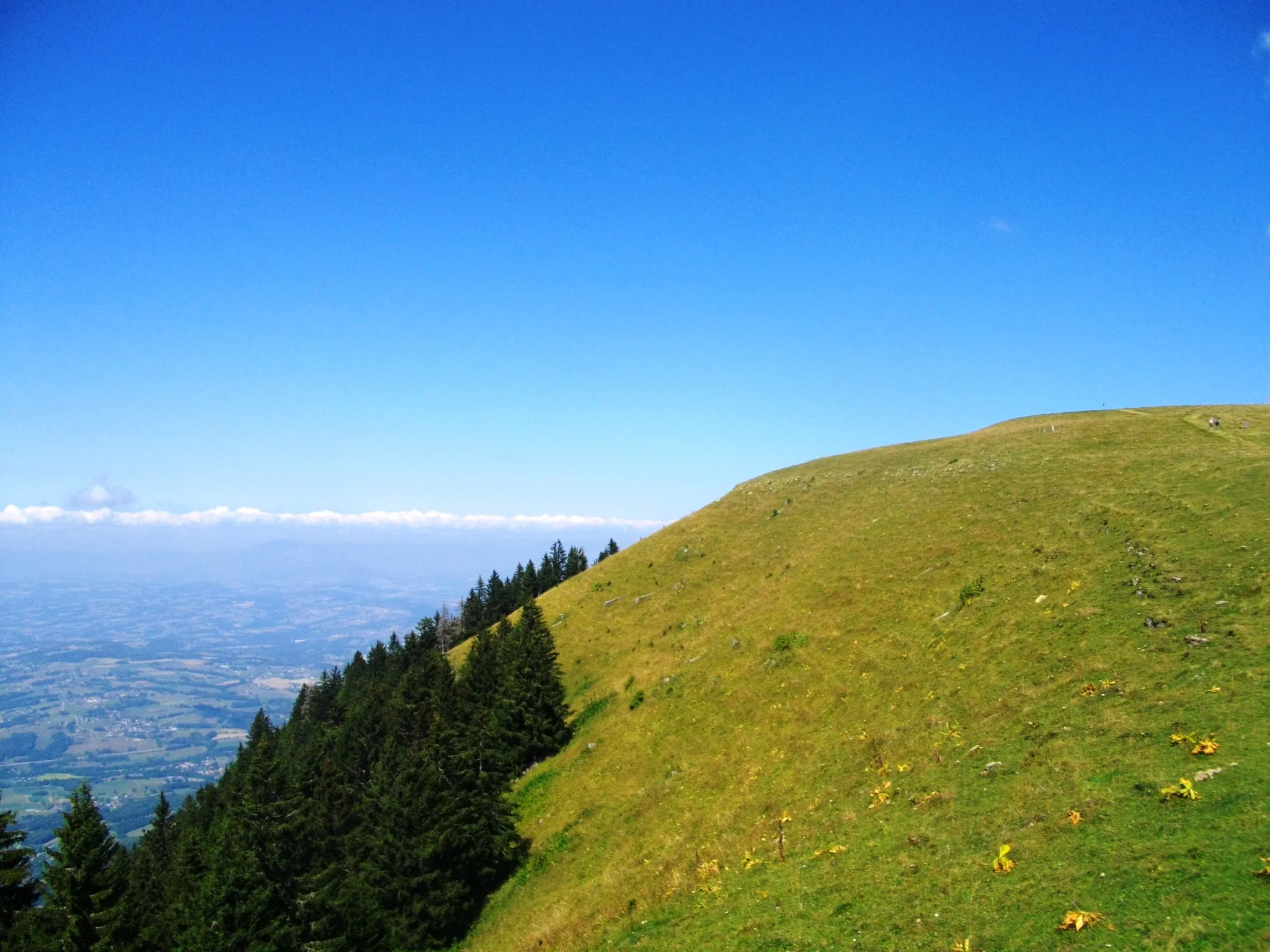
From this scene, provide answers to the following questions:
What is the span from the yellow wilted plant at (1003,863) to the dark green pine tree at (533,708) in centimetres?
3917

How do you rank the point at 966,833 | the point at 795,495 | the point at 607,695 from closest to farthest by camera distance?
the point at 966,833 → the point at 607,695 → the point at 795,495

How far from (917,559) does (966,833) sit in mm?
28089

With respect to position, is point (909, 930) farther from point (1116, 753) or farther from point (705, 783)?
point (705, 783)

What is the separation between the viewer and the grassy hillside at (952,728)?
15.6m

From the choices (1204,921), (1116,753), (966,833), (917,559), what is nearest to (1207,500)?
(917,559)

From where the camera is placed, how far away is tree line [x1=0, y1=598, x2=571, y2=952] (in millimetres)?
30391

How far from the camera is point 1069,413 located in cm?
7638

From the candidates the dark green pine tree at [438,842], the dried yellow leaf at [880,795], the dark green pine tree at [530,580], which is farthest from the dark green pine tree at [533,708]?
the dark green pine tree at [530,580]

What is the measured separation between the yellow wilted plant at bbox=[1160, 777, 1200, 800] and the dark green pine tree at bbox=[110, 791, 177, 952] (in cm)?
4420

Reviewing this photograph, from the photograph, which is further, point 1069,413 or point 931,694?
point 1069,413

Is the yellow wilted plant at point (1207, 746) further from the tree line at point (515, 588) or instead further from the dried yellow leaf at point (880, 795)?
the tree line at point (515, 588)

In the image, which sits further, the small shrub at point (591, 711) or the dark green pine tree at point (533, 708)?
the small shrub at point (591, 711)

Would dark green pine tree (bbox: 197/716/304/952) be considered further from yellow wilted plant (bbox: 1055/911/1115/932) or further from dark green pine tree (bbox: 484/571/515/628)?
dark green pine tree (bbox: 484/571/515/628)

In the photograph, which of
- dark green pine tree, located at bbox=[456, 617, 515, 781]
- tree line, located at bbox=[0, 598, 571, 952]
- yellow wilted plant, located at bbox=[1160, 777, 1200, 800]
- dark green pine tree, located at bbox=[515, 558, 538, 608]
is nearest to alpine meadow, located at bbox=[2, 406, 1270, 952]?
yellow wilted plant, located at bbox=[1160, 777, 1200, 800]
